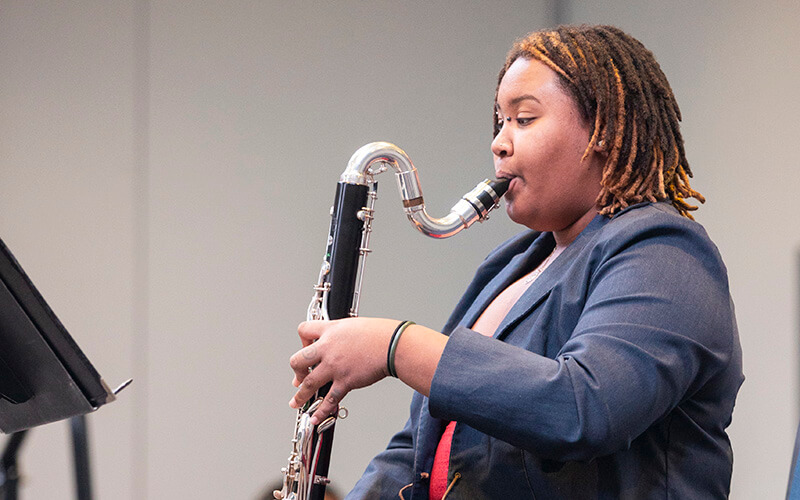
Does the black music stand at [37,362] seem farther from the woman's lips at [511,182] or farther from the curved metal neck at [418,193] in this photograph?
the woman's lips at [511,182]

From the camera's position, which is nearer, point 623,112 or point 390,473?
point 623,112

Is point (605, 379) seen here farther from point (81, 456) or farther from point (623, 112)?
point (81, 456)

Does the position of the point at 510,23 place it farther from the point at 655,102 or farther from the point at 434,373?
the point at 434,373

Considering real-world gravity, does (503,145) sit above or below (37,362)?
above

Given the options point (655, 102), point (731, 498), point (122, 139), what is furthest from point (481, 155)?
point (655, 102)

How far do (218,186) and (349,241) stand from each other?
1.63m

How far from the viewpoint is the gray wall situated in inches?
106

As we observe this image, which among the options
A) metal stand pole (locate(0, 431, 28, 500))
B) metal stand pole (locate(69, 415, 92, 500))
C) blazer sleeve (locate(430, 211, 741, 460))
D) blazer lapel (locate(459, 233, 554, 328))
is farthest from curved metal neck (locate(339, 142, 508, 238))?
metal stand pole (locate(69, 415, 92, 500))

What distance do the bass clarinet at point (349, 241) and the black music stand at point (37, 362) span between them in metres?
0.34

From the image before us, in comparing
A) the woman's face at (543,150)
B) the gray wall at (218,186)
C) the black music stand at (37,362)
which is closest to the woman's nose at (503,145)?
the woman's face at (543,150)

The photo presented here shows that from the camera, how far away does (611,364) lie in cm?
98

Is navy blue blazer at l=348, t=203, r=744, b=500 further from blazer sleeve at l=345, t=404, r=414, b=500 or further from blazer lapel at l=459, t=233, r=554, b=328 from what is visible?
blazer lapel at l=459, t=233, r=554, b=328

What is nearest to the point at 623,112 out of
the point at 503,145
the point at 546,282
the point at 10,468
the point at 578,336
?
the point at 503,145

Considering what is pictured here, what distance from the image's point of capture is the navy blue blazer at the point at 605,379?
973 mm
